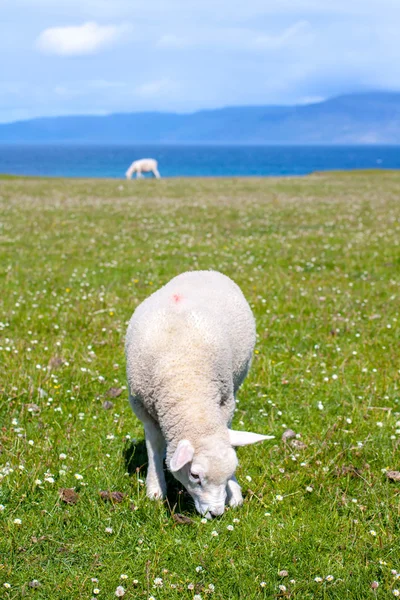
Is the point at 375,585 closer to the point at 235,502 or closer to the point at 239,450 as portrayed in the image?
the point at 235,502

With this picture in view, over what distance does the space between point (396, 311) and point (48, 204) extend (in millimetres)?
21179

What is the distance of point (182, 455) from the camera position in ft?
15.3

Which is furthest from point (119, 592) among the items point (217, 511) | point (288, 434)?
point (288, 434)

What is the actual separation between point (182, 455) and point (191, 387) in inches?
25.5

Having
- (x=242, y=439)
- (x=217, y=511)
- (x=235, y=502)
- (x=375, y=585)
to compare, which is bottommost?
(x=375, y=585)

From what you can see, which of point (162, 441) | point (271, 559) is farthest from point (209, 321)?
point (271, 559)

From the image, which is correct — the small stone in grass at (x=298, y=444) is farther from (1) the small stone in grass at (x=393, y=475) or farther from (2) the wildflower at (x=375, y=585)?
(2) the wildflower at (x=375, y=585)

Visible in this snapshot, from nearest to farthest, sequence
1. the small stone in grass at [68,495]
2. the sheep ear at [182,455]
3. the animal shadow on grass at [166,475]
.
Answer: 1. the sheep ear at [182,455]
2. the small stone in grass at [68,495]
3. the animal shadow on grass at [166,475]

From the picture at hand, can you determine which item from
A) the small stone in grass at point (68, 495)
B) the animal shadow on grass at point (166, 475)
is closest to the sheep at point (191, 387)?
the animal shadow on grass at point (166, 475)

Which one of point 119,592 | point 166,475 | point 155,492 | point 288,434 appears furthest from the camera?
point 288,434

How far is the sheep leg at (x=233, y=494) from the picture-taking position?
5.24 metres

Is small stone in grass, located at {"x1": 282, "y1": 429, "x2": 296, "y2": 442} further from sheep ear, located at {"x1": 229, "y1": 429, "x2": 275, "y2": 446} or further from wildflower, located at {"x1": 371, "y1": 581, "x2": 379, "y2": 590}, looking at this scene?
wildflower, located at {"x1": 371, "y1": 581, "x2": 379, "y2": 590}

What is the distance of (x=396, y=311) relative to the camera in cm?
1095

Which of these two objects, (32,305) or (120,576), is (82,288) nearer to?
(32,305)
